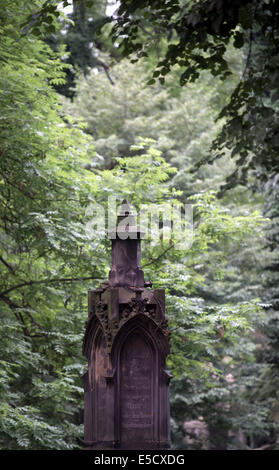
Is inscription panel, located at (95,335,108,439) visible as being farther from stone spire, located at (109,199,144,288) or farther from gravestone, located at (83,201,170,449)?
stone spire, located at (109,199,144,288)

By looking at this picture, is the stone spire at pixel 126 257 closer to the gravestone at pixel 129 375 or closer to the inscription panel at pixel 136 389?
the gravestone at pixel 129 375

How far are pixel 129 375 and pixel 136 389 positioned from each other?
0.20m

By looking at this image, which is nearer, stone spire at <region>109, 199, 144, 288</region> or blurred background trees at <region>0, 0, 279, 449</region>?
blurred background trees at <region>0, 0, 279, 449</region>

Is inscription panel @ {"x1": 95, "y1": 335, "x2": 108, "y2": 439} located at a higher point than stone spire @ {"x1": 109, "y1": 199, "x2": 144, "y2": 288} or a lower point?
lower

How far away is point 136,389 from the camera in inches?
340

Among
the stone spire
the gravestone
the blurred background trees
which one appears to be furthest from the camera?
the stone spire

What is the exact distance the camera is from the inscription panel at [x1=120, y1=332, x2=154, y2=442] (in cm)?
856

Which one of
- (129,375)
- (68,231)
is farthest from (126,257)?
(68,231)

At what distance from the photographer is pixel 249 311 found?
1256 cm

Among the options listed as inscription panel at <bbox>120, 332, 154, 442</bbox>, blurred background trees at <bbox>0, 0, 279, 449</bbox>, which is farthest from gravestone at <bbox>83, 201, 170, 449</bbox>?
blurred background trees at <bbox>0, 0, 279, 449</bbox>

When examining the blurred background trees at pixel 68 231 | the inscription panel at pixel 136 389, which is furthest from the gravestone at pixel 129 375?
the blurred background trees at pixel 68 231

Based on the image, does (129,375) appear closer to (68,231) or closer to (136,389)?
(136,389)
